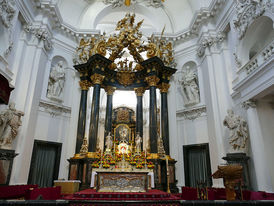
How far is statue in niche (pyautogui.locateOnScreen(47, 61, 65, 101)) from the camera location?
11234 mm

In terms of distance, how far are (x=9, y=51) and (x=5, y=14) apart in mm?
1414

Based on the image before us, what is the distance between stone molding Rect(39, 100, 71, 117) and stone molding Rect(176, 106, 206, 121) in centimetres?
636

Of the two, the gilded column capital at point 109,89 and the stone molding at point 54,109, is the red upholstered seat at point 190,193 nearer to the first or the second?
the gilded column capital at point 109,89

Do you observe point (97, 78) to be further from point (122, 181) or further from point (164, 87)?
point (122, 181)

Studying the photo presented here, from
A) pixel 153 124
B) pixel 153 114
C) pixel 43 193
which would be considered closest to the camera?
pixel 43 193

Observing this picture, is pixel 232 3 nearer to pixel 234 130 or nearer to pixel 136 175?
pixel 234 130

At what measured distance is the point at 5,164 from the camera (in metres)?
7.59

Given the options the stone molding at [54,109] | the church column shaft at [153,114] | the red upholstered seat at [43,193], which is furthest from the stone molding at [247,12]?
the stone molding at [54,109]

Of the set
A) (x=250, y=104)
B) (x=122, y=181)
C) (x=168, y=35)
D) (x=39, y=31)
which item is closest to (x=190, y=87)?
(x=168, y=35)

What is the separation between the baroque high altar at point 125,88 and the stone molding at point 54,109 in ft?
2.91

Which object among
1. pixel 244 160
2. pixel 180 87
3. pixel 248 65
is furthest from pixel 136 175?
pixel 180 87

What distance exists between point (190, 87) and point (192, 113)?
1.50 metres

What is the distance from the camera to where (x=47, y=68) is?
11312 millimetres

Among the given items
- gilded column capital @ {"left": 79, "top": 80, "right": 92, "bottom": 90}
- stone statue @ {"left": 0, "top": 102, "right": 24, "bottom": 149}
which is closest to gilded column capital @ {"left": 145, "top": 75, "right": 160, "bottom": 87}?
gilded column capital @ {"left": 79, "top": 80, "right": 92, "bottom": 90}
